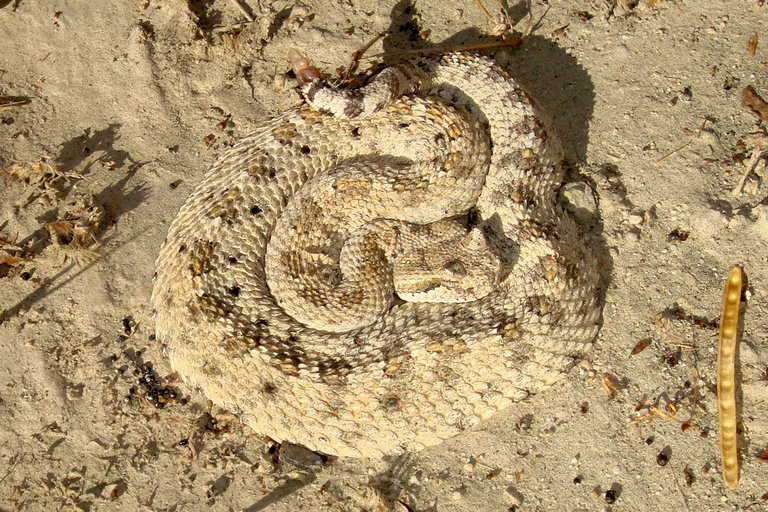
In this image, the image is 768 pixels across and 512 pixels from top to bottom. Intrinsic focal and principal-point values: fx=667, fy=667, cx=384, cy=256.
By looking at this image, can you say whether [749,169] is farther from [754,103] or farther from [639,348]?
[639,348]

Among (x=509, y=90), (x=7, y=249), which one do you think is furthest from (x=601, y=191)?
(x=7, y=249)

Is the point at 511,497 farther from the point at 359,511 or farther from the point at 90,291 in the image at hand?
the point at 90,291

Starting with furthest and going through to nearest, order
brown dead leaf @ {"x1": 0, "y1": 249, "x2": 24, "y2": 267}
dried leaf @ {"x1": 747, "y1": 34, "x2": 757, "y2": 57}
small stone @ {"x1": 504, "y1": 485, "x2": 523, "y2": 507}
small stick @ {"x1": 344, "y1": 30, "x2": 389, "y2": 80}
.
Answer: small stick @ {"x1": 344, "y1": 30, "x2": 389, "y2": 80} < dried leaf @ {"x1": 747, "y1": 34, "x2": 757, "y2": 57} < brown dead leaf @ {"x1": 0, "y1": 249, "x2": 24, "y2": 267} < small stone @ {"x1": 504, "y1": 485, "x2": 523, "y2": 507}

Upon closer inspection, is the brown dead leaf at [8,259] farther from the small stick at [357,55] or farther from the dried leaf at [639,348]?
the dried leaf at [639,348]

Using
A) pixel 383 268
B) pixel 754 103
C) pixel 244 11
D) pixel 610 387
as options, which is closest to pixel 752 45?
pixel 754 103

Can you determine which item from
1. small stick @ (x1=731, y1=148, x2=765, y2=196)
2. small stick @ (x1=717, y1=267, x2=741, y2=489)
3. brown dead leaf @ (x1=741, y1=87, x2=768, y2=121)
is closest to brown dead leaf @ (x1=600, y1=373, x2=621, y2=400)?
small stick @ (x1=717, y1=267, x2=741, y2=489)

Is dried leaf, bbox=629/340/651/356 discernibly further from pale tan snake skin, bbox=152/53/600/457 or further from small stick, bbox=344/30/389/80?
small stick, bbox=344/30/389/80

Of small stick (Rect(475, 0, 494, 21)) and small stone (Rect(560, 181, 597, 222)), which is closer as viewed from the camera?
small stone (Rect(560, 181, 597, 222))
